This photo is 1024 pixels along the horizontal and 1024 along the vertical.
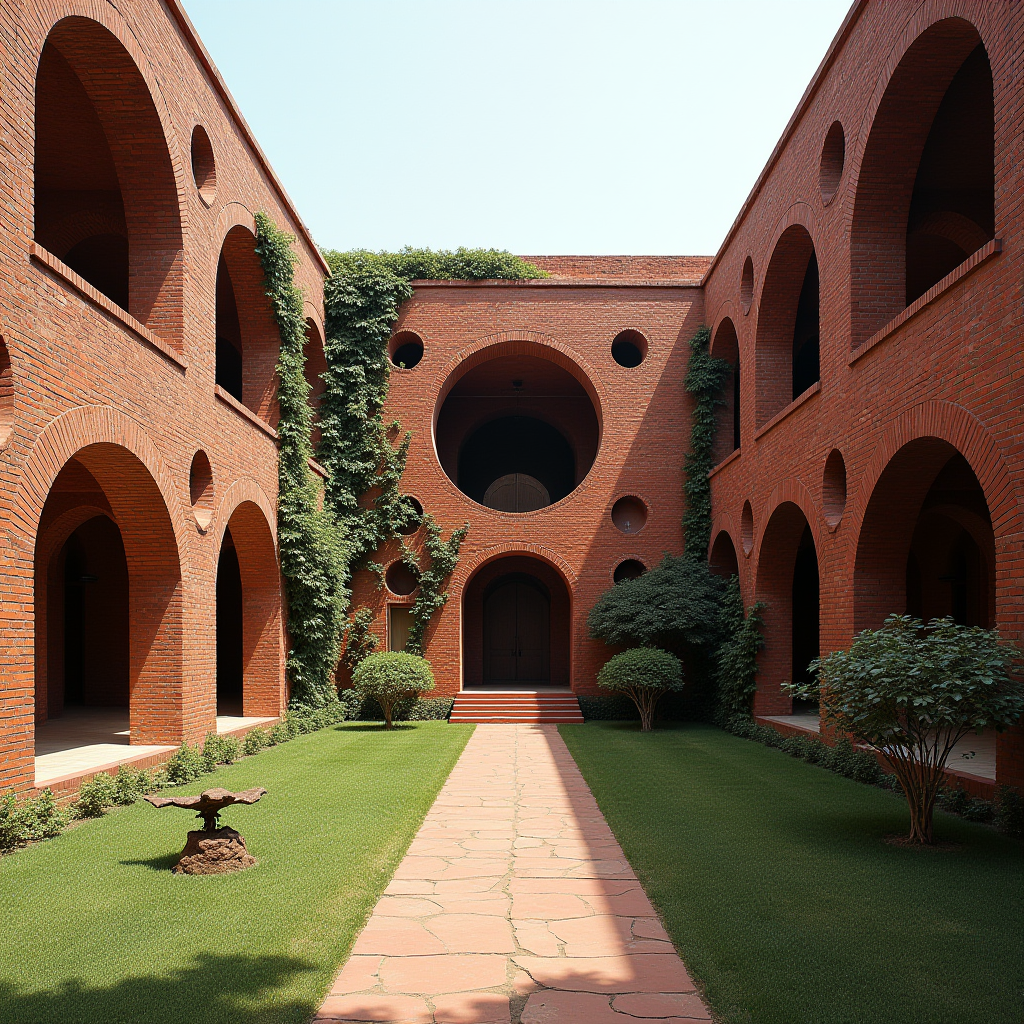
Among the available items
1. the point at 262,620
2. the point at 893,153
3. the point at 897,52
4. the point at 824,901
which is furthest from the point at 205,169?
the point at 824,901

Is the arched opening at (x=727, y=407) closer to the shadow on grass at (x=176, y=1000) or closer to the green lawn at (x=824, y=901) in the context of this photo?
the green lawn at (x=824, y=901)

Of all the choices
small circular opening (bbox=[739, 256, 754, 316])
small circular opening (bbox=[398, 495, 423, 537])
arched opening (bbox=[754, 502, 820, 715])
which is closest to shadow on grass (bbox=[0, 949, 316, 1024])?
arched opening (bbox=[754, 502, 820, 715])

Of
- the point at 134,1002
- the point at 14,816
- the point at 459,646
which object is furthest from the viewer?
the point at 459,646

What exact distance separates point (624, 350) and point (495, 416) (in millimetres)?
4072

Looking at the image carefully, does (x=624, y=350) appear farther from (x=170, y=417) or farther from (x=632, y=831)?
(x=632, y=831)

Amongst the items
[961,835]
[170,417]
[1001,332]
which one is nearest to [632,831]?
[961,835]

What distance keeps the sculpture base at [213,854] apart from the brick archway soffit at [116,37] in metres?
6.41

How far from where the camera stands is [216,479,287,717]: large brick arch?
1511 centimetres

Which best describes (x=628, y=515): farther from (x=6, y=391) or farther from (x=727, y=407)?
(x=6, y=391)

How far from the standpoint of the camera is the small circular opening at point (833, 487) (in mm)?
12250

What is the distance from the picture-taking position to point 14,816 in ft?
23.0

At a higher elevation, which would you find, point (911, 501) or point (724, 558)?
point (911, 501)

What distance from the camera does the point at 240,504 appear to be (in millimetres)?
13867

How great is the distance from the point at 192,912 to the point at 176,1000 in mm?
1327
